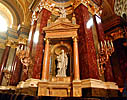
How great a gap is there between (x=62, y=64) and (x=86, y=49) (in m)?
1.50

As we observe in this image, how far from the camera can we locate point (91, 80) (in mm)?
4141

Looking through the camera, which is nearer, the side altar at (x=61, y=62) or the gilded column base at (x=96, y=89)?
the gilded column base at (x=96, y=89)

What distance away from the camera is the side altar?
4.66 metres

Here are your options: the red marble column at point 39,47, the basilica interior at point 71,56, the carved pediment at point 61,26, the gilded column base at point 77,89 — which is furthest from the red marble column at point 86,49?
the red marble column at point 39,47

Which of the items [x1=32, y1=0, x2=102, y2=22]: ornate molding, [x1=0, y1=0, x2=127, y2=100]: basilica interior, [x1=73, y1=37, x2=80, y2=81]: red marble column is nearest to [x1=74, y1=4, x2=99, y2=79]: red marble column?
[x1=0, y1=0, x2=127, y2=100]: basilica interior

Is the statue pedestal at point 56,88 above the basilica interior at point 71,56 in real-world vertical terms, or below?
below

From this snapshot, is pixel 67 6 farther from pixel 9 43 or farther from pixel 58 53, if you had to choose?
pixel 9 43

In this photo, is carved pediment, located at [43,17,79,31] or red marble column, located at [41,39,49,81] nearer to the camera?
red marble column, located at [41,39,49,81]

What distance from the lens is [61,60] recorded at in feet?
18.3

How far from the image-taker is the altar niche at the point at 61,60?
17.6 feet

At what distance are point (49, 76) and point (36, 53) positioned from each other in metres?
1.36

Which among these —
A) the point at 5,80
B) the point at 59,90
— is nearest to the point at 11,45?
the point at 5,80

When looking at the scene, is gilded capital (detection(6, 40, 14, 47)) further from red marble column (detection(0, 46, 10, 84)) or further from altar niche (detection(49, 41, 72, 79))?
altar niche (detection(49, 41, 72, 79))

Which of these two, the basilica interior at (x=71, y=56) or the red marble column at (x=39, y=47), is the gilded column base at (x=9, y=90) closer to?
Answer: the basilica interior at (x=71, y=56)
